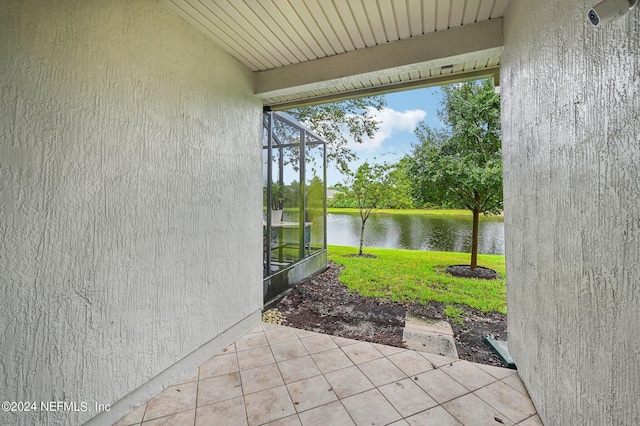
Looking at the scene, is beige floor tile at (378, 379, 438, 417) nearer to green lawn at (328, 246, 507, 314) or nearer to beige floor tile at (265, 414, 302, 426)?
beige floor tile at (265, 414, 302, 426)

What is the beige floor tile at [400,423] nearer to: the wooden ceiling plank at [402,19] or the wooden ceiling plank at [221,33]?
the wooden ceiling plank at [402,19]

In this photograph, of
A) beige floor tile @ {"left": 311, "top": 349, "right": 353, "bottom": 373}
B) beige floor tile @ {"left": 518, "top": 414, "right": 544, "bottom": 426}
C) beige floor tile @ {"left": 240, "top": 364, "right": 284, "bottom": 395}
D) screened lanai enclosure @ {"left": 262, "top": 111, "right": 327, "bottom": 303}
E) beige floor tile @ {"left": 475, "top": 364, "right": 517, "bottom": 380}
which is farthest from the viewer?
screened lanai enclosure @ {"left": 262, "top": 111, "right": 327, "bottom": 303}

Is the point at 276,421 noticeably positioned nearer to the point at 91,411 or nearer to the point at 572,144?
the point at 91,411

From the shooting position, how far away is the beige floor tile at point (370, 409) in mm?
1721

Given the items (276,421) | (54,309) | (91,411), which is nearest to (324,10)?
(54,309)

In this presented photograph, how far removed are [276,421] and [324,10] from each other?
2922mm

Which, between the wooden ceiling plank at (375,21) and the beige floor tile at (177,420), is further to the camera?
the wooden ceiling plank at (375,21)

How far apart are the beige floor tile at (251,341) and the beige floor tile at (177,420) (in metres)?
0.81

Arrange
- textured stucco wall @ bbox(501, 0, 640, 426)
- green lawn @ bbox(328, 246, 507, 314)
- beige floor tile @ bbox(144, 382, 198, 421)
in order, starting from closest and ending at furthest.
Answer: textured stucco wall @ bbox(501, 0, 640, 426) → beige floor tile @ bbox(144, 382, 198, 421) → green lawn @ bbox(328, 246, 507, 314)

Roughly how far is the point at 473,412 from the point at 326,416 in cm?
99

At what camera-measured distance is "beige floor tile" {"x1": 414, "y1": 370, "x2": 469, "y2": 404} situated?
1.95 m

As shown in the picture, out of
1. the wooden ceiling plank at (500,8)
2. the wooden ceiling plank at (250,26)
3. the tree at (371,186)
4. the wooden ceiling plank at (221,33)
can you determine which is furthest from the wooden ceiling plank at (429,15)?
the tree at (371,186)

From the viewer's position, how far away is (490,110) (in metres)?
4.92

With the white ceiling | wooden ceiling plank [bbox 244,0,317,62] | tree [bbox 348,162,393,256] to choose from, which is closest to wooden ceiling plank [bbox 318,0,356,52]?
the white ceiling
